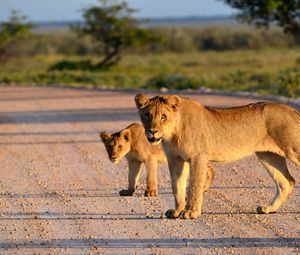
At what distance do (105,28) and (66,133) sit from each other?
35.6m

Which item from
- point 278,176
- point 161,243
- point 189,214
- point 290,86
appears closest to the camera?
point 161,243

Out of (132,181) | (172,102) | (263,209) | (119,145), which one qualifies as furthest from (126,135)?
(263,209)

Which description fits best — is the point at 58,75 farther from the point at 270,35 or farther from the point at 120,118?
the point at 270,35

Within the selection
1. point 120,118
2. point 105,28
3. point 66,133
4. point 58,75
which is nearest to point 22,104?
point 120,118

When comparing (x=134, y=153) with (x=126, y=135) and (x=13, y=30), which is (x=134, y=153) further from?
(x=13, y=30)

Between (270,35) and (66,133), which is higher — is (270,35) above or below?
below

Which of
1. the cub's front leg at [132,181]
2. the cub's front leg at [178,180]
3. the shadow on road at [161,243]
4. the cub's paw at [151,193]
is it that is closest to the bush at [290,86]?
the cub's front leg at [132,181]

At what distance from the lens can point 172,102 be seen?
367 inches

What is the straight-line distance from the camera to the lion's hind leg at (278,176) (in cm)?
989

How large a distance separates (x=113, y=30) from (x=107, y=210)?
43.2 m

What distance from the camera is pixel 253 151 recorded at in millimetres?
9695

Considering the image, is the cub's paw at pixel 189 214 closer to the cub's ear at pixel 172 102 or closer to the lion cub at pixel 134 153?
the cub's ear at pixel 172 102

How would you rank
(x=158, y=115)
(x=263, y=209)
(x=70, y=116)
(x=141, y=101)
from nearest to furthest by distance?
(x=158, y=115), (x=141, y=101), (x=263, y=209), (x=70, y=116)

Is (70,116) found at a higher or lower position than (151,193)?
lower
